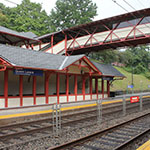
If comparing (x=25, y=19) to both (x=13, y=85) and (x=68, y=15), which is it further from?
(x=13, y=85)

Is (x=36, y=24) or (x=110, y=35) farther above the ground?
(x=36, y=24)

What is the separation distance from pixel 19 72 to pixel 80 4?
52.0 metres

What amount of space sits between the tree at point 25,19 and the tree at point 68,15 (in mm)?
5574

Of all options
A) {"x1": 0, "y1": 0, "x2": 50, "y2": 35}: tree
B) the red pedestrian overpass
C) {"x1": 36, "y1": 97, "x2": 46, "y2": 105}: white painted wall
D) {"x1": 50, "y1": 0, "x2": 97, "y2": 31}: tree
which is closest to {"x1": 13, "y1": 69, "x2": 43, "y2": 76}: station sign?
{"x1": 36, "y1": 97, "x2": 46, "y2": 105}: white painted wall

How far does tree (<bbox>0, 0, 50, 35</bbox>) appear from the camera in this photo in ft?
147

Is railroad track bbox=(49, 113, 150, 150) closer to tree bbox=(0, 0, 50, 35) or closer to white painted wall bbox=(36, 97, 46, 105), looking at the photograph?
white painted wall bbox=(36, 97, 46, 105)

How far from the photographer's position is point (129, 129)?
9383 millimetres

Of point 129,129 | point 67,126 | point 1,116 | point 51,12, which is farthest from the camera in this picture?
point 51,12

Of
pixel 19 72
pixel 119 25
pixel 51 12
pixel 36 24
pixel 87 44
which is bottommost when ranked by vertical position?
pixel 19 72

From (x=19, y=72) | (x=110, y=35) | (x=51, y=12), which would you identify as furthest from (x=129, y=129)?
Result: (x=51, y=12)

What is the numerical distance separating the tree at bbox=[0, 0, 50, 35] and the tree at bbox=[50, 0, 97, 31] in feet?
18.3

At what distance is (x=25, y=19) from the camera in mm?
45531

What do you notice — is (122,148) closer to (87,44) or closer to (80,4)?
(87,44)

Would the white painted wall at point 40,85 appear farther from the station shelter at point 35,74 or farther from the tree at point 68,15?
the tree at point 68,15
